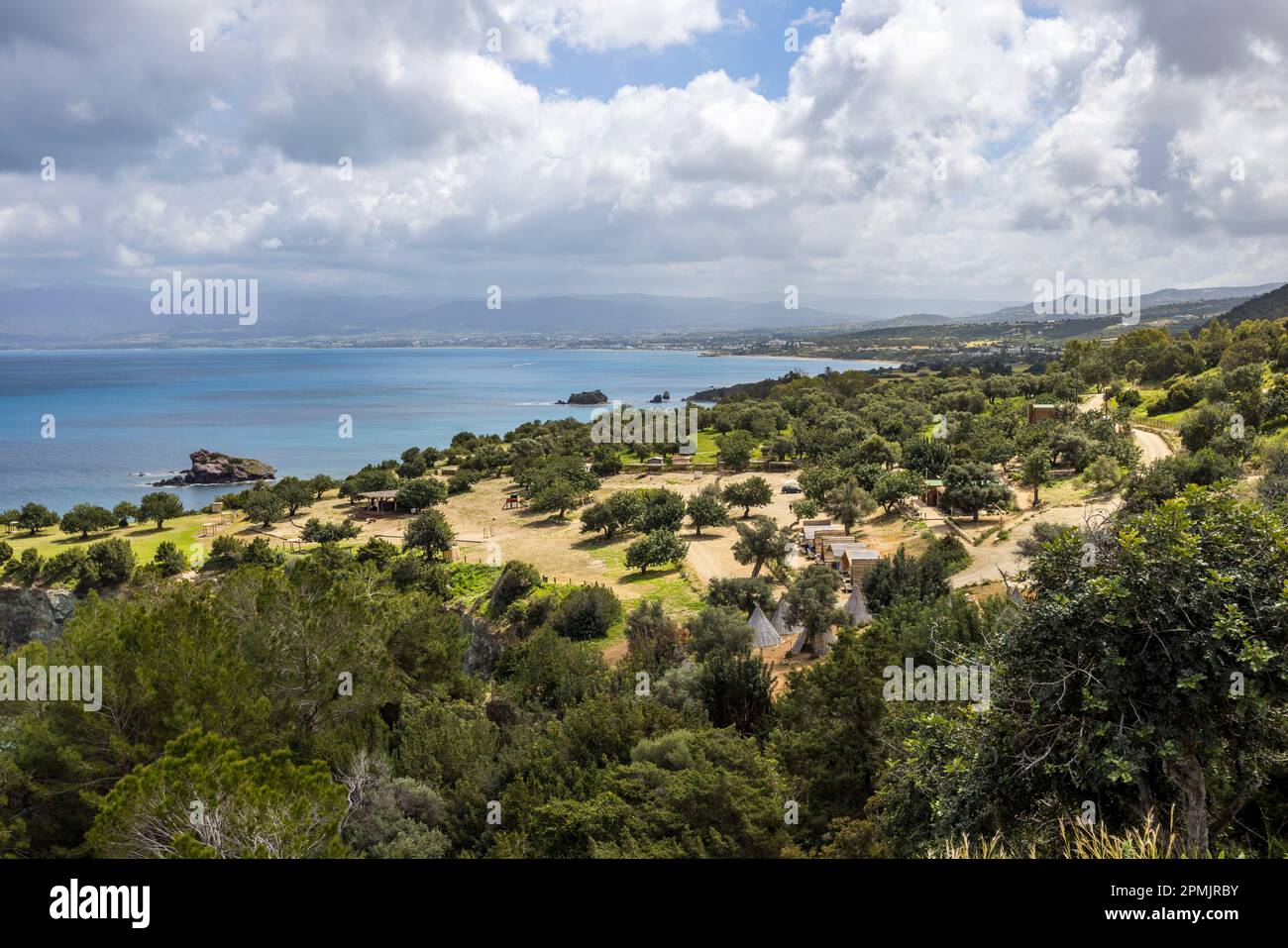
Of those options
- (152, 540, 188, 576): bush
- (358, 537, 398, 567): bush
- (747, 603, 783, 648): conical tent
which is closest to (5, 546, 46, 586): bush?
(152, 540, 188, 576): bush

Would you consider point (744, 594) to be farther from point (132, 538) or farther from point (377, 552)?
point (132, 538)

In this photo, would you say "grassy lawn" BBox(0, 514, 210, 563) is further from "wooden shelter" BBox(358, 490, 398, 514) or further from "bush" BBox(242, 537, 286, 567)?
"wooden shelter" BBox(358, 490, 398, 514)

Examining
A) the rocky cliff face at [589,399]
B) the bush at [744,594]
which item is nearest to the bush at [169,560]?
the bush at [744,594]

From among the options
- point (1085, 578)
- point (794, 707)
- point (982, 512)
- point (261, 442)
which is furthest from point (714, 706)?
point (261, 442)

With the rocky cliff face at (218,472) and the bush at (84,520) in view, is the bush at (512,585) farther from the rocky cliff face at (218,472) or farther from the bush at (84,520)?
the rocky cliff face at (218,472)

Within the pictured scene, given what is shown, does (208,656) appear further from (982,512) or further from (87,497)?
(87,497)

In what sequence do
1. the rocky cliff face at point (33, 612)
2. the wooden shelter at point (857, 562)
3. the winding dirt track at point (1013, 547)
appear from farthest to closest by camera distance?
the rocky cliff face at point (33, 612)
the wooden shelter at point (857, 562)
the winding dirt track at point (1013, 547)
